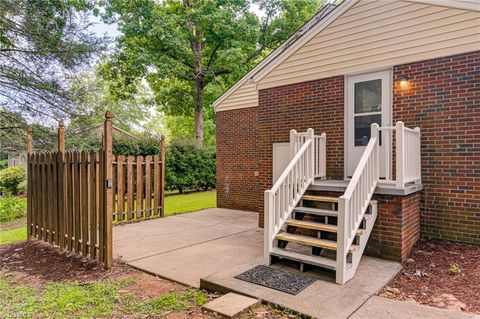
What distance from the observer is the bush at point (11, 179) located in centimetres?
1348

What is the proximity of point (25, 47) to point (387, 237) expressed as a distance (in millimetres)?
11709

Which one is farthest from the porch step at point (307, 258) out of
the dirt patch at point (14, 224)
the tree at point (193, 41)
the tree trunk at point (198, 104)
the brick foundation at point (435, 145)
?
the tree trunk at point (198, 104)

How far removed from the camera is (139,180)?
27.7 ft

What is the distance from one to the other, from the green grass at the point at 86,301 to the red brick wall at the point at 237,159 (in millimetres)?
6267

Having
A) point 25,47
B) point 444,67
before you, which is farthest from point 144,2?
point 444,67

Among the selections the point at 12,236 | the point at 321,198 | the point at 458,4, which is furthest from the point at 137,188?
the point at 458,4

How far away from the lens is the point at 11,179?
1356 cm

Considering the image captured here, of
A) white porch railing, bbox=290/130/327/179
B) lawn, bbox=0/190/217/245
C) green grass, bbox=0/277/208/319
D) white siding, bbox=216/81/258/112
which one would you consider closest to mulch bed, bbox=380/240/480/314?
white porch railing, bbox=290/130/327/179

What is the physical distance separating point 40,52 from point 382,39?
10.1 m

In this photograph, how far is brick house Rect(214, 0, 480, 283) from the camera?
438cm

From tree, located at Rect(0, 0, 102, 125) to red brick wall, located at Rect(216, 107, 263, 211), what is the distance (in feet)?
17.8

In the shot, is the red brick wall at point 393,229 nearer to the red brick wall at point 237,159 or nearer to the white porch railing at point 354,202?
the white porch railing at point 354,202

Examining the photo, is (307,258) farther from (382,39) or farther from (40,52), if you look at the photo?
(40,52)

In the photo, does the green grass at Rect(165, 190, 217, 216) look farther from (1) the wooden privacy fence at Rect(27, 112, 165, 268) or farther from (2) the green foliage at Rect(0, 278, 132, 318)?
(2) the green foliage at Rect(0, 278, 132, 318)
